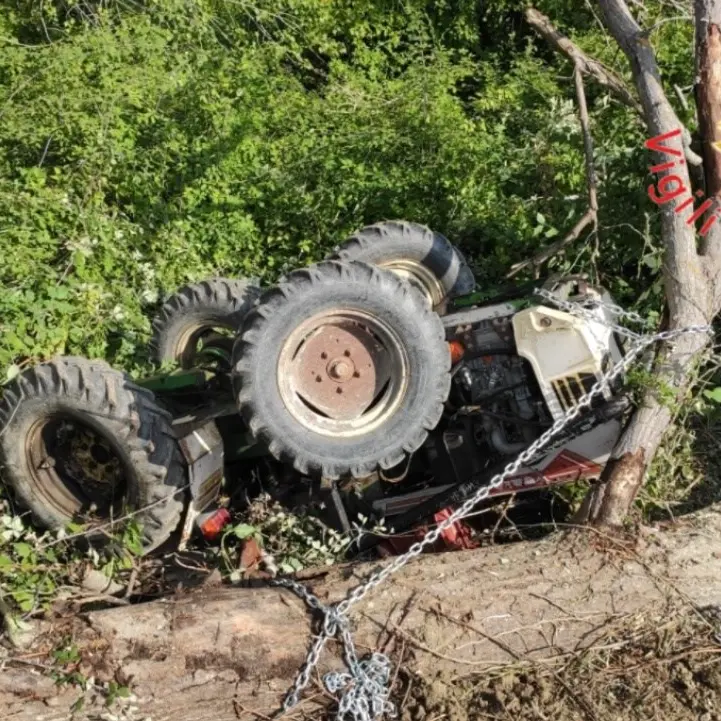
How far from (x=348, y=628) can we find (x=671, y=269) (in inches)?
99.0

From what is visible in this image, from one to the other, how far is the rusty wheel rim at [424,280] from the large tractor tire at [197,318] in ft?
3.26

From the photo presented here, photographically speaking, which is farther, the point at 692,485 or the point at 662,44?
the point at 662,44

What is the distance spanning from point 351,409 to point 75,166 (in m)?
4.10

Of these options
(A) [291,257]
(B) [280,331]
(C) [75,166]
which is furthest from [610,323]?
(C) [75,166]

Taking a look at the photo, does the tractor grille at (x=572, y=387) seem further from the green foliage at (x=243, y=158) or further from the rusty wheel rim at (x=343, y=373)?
the green foliage at (x=243, y=158)

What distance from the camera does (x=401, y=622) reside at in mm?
3701

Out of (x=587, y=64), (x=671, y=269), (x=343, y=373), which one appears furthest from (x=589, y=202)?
(x=343, y=373)

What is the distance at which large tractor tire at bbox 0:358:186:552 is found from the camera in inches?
171

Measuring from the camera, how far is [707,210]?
4.98m

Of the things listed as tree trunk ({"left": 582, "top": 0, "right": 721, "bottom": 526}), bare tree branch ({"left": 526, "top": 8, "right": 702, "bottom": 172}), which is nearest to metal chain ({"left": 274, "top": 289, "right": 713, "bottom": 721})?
tree trunk ({"left": 582, "top": 0, "right": 721, "bottom": 526})

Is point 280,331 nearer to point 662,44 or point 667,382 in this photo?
point 667,382

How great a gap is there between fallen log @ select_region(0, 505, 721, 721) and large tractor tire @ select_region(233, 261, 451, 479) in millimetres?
553

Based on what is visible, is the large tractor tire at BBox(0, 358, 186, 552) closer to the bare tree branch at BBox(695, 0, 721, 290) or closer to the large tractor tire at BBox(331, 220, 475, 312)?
the large tractor tire at BBox(331, 220, 475, 312)

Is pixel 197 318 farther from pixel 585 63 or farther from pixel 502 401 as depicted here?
pixel 585 63
